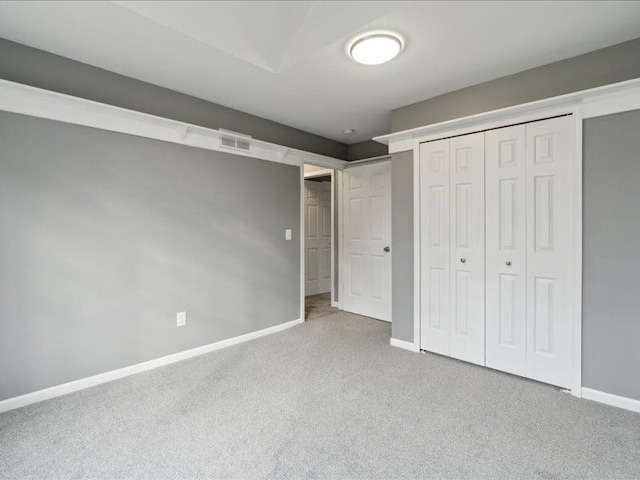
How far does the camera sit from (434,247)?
296cm

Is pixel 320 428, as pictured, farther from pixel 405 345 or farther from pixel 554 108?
pixel 554 108

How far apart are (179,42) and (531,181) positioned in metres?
2.73

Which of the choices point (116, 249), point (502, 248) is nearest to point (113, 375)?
point (116, 249)

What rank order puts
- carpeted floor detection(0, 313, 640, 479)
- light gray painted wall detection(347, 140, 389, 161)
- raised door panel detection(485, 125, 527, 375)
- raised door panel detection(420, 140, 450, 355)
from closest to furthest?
1. carpeted floor detection(0, 313, 640, 479)
2. raised door panel detection(485, 125, 527, 375)
3. raised door panel detection(420, 140, 450, 355)
4. light gray painted wall detection(347, 140, 389, 161)

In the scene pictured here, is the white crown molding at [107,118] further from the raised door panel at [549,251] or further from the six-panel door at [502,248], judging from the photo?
the raised door panel at [549,251]

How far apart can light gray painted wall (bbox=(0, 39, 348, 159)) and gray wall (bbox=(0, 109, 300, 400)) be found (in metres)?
0.29

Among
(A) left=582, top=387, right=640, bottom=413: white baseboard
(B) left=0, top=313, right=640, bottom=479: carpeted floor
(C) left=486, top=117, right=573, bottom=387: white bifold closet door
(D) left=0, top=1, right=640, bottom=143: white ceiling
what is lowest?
(B) left=0, top=313, right=640, bottom=479: carpeted floor

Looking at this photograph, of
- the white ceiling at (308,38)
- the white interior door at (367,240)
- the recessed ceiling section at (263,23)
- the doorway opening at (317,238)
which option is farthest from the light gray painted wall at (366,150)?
the recessed ceiling section at (263,23)

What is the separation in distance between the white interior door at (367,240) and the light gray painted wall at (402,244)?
0.81m

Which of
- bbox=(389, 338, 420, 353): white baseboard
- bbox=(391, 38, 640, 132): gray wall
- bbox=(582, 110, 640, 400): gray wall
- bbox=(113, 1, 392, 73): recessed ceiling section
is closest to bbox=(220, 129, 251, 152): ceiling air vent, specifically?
bbox=(113, 1, 392, 73): recessed ceiling section

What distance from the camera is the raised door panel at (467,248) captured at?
2686 millimetres

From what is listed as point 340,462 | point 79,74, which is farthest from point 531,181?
point 79,74

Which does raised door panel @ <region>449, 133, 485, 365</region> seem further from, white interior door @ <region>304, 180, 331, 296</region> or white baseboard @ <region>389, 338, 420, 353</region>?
white interior door @ <region>304, 180, 331, 296</region>

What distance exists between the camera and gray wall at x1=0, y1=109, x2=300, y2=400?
82.7 inches
